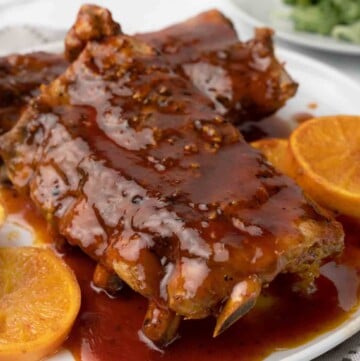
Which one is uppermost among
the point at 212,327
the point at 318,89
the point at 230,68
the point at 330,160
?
the point at 230,68

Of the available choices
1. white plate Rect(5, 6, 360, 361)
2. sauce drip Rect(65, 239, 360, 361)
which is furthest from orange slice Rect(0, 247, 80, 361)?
white plate Rect(5, 6, 360, 361)

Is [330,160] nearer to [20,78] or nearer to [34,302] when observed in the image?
[34,302]

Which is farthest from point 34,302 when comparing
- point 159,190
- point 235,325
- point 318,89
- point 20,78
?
point 318,89

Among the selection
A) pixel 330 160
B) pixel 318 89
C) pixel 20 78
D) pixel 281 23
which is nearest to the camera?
pixel 330 160

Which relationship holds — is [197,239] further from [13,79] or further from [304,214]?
[13,79]

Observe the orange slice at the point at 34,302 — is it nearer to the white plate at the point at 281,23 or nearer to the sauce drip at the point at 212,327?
the sauce drip at the point at 212,327

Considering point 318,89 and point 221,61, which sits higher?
point 221,61
